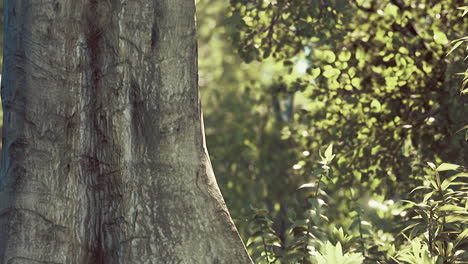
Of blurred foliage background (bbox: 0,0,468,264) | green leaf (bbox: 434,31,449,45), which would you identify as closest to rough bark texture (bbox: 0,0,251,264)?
blurred foliage background (bbox: 0,0,468,264)

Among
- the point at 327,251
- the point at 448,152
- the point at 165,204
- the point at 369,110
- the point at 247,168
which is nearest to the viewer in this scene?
the point at 327,251

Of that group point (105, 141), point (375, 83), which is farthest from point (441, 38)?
point (105, 141)

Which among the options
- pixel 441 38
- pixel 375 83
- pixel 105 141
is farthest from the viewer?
pixel 375 83

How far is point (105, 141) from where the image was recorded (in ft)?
16.1

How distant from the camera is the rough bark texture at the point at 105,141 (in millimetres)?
4648

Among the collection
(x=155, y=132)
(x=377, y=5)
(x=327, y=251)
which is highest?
(x=377, y=5)

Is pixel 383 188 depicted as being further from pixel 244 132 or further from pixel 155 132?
pixel 244 132

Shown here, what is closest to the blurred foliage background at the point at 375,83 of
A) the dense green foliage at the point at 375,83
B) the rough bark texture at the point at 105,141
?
the dense green foliage at the point at 375,83

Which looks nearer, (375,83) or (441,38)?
(441,38)

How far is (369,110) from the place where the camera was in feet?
28.0

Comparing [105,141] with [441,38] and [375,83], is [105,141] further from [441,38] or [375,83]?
[375,83]

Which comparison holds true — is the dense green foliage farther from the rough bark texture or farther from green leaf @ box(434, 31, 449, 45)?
the rough bark texture

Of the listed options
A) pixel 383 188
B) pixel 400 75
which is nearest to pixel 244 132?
pixel 383 188

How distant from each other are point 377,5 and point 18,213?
5.59 metres
